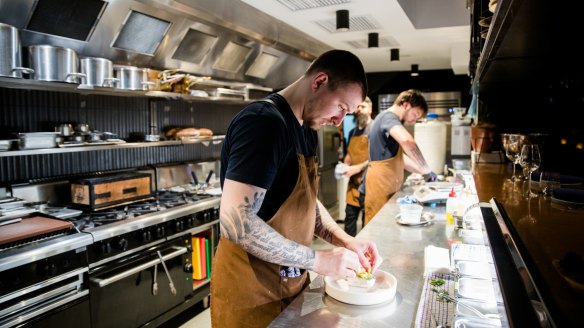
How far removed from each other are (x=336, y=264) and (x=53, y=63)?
2425 mm

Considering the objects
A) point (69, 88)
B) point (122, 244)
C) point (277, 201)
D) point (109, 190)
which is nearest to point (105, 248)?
point (122, 244)

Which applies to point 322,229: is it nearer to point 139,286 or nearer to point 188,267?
point 139,286

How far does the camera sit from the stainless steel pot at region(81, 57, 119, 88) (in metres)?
3.07

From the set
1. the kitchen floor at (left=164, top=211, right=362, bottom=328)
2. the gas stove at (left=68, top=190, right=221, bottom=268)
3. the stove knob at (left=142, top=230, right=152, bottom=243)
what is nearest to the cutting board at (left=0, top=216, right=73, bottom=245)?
the gas stove at (left=68, top=190, right=221, bottom=268)

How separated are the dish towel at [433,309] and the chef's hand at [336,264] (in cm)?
25

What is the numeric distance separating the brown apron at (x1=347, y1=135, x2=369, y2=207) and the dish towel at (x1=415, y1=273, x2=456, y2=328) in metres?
3.07

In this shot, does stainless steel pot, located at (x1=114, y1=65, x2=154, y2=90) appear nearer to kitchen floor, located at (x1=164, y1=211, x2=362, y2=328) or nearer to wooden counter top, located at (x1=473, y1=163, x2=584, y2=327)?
kitchen floor, located at (x1=164, y1=211, x2=362, y2=328)

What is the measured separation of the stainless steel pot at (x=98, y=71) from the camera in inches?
121

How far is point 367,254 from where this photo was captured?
65.2 inches

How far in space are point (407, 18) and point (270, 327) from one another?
414 centimetres

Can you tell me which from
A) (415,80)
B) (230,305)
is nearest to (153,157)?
(230,305)

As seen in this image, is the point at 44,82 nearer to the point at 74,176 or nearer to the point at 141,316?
the point at 74,176

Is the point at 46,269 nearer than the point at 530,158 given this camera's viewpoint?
No

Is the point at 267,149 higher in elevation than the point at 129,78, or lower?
lower
